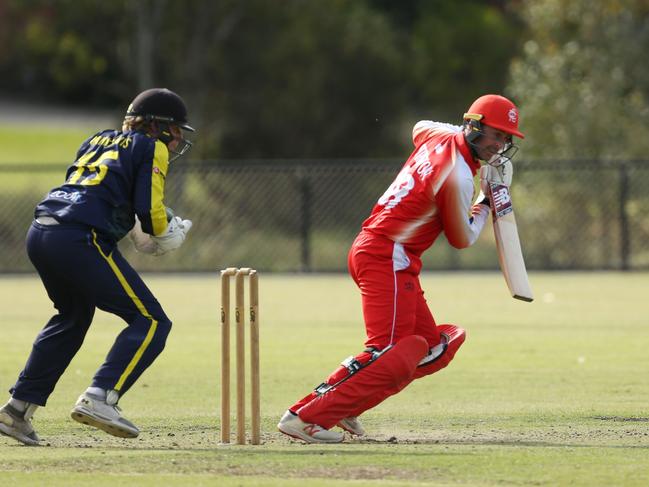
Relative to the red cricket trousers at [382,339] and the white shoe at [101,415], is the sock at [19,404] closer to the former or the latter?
the white shoe at [101,415]

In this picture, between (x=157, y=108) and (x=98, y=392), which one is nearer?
(x=98, y=392)

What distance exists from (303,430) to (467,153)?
5.59 feet

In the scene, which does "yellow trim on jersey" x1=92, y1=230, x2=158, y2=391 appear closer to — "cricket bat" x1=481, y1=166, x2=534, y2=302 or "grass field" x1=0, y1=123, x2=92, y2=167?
"cricket bat" x1=481, y1=166, x2=534, y2=302

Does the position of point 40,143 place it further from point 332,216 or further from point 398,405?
point 398,405

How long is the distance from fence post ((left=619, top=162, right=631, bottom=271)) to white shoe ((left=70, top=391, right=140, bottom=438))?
14.8 meters

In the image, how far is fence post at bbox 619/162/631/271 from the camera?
2089cm

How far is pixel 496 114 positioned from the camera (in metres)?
7.34

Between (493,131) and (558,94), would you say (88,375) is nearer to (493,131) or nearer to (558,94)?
(493,131)

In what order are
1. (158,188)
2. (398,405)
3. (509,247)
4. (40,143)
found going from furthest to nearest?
(40,143) → (398,405) → (509,247) → (158,188)

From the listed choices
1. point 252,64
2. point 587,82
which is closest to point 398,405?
point 587,82

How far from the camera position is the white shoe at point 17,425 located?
7230mm

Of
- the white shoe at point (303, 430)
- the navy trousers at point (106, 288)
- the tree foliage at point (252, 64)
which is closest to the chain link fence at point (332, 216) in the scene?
the tree foliage at point (252, 64)

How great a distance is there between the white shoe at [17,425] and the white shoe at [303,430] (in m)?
1.31

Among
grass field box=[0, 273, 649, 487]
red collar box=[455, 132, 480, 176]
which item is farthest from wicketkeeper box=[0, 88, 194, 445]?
red collar box=[455, 132, 480, 176]
